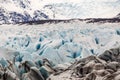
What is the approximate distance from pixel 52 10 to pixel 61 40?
3452 inches

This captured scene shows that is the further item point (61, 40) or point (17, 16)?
point (17, 16)

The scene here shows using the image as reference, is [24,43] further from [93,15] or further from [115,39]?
[93,15]

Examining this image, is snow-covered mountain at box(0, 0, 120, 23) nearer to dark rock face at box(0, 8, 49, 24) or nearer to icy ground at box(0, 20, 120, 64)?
dark rock face at box(0, 8, 49, 24)

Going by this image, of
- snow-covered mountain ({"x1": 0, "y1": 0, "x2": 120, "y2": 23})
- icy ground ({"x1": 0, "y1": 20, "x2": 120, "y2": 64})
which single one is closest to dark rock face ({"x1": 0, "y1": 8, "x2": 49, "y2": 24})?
snow-covered mountain ({"x1": 0, "y1": 0, "x2": 120, "y2": 23})

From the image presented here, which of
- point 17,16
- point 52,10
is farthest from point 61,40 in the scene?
point 52,10

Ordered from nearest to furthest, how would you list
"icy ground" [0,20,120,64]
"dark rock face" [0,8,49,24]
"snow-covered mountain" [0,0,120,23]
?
1. "icy ground" [0,20,120,64]
2. "snow-covered mountain" [0,0,120,23]
3. "dark rock face" [0,8,49,24]

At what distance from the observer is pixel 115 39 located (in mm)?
25469

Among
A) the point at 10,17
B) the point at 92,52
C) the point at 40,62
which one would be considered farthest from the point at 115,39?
the point at 10,17

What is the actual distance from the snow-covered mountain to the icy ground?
5678cm

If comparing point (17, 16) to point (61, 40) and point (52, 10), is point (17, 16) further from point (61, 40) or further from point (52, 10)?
point (61, 40)

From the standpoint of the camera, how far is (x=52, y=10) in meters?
113

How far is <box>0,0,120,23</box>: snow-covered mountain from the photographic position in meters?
90.8

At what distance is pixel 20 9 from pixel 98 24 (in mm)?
85658

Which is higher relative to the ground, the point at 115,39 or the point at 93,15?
the point at 115,39
